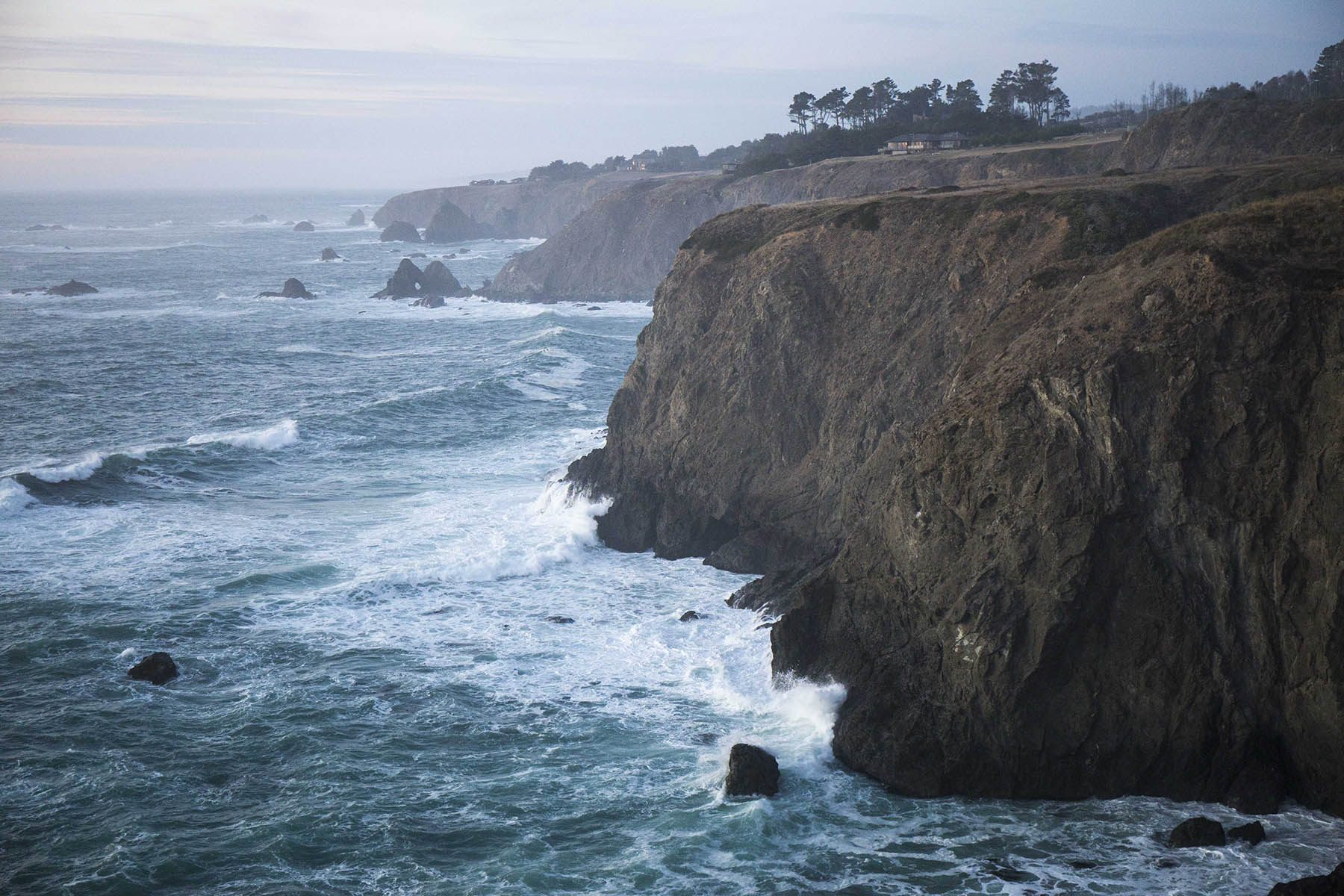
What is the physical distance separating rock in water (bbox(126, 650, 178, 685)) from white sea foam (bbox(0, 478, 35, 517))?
1725 centimetres

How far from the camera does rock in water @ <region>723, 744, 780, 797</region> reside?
71.9ft

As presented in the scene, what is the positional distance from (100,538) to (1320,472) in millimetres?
38455

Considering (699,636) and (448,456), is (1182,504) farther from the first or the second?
(448,456)

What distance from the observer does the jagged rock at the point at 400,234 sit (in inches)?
6944

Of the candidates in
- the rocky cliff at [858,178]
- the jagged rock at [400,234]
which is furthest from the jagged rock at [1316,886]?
the jagged rock at [400,234]

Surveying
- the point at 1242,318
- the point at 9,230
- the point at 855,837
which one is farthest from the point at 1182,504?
the point at 9,230

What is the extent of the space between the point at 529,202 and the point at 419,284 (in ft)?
→ 234

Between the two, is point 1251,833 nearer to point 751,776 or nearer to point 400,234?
point 751,776

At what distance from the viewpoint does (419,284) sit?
10819 centimetres

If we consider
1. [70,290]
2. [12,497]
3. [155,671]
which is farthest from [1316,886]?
[70,290]

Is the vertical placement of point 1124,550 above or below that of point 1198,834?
above

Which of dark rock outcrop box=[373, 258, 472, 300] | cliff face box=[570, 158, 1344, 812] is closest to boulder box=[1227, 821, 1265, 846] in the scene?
cliff face box=[570, 158, 1344, 812]

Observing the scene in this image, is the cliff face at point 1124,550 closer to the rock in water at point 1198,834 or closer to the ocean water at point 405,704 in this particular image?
the ocean water at point 405,704

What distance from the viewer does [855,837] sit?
2028 cm
